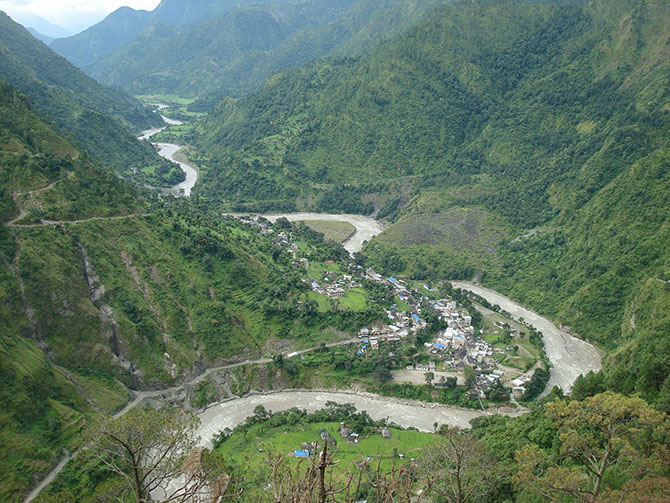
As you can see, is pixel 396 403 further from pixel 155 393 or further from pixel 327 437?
pixel 155 393

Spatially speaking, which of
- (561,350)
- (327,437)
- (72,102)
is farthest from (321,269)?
(72,102)

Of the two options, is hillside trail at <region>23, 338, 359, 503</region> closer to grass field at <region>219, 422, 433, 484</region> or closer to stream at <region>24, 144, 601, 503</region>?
stream at <region>24, 144, 601, 503</region>

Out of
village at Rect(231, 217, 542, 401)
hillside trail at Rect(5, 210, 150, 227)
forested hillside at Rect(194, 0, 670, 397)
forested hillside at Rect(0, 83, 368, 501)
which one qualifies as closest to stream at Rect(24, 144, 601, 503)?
village at Rect(231, 217, 542, 401)

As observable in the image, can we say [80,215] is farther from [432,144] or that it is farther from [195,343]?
[432,144]

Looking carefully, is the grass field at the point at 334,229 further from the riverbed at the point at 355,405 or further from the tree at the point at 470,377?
the tree at the point at 470,377

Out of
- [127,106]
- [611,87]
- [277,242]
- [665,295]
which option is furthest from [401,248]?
[127,106]
